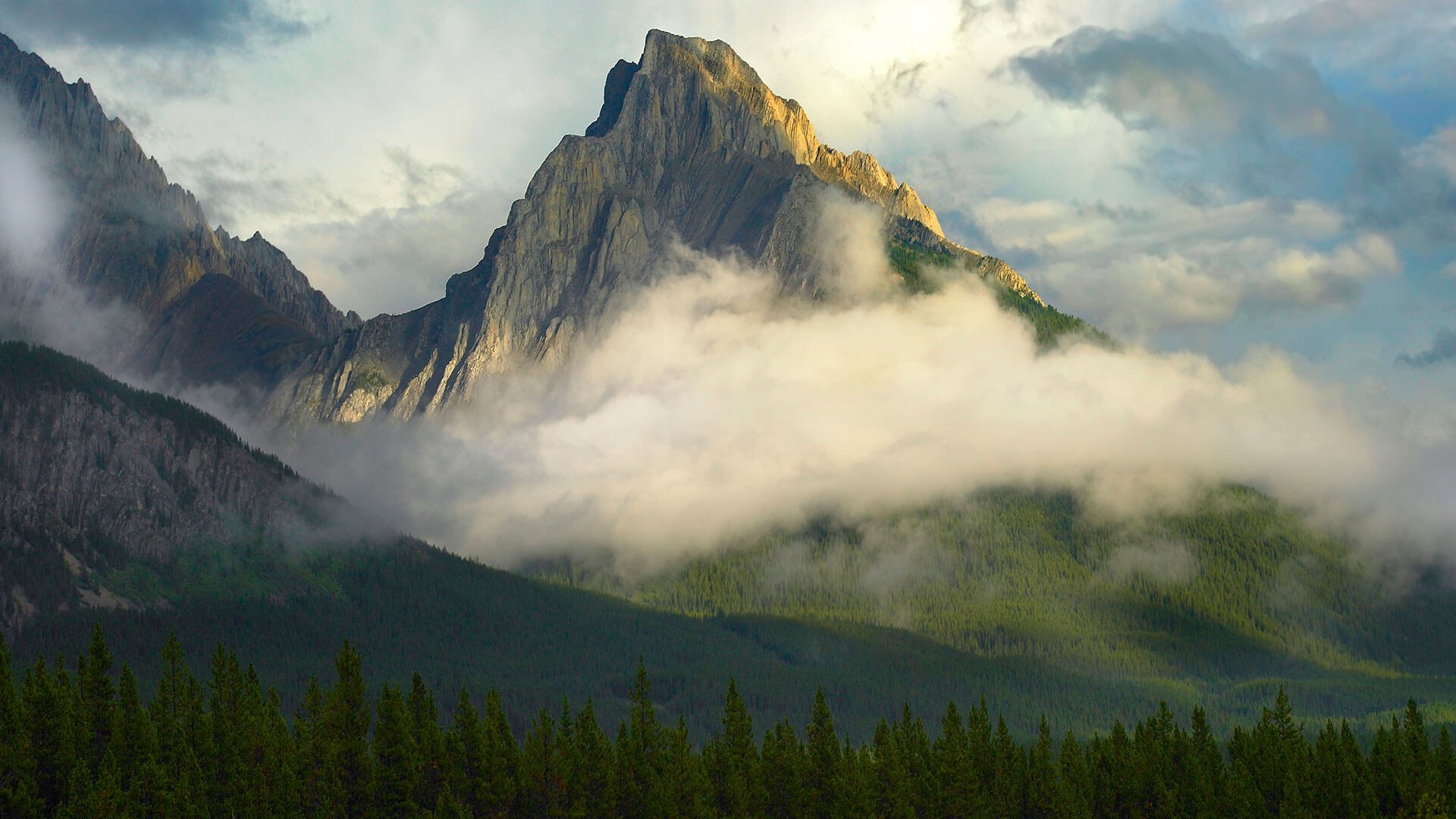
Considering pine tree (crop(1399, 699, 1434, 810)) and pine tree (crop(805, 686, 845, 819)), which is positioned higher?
pine tree (crop(1399, 699, 1434, 810))

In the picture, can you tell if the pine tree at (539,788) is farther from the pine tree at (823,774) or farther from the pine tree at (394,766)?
the pine tree at (823,774)

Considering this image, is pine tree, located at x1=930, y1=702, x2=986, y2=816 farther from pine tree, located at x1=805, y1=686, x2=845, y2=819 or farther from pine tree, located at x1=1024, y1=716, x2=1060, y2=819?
pine tree, located at x1=805, y1=686, x2=845, y2=819

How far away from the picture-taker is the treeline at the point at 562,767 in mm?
137500

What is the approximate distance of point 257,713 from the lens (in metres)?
165

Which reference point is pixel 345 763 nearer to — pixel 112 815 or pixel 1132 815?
pixel 112 815

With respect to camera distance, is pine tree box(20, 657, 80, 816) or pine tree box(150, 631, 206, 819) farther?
pine tree box(20, 657, 80, 816)

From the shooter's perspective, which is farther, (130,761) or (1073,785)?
(1073,785)

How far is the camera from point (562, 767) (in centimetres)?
15425

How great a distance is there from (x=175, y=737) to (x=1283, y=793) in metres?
106

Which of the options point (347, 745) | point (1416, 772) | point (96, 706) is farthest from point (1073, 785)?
point (96, 706)

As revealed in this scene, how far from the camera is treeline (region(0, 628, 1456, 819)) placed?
451 feet

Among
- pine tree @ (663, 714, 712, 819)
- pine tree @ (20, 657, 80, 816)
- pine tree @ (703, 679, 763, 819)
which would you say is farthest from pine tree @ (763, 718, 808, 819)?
pine tree @ (20, 657, 80, 816)

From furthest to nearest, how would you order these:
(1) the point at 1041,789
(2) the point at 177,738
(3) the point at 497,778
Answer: (1) the point at 1041,789
(3) the point at 497,778
(2) the point at 177,738

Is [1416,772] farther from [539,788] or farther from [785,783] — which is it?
[539,788]
